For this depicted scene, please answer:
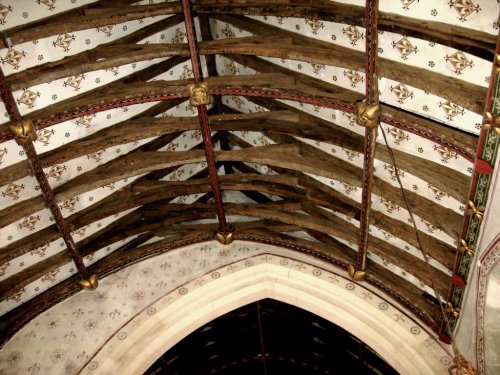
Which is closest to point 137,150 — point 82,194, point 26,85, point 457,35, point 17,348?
point 82,194

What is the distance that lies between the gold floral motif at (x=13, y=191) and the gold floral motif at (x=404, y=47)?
18.1 ft

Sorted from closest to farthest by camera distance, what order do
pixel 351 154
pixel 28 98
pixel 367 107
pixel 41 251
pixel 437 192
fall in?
pixel 367 107
pixel 28 98
pixel 437 192
pixel 351 154
pixel 41 251

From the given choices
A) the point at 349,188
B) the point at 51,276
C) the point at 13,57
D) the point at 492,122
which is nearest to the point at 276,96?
the point at 349,188

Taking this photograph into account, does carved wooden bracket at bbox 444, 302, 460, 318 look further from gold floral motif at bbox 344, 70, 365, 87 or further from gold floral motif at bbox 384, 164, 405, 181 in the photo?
gold floral motif at bbox 344, 70, 365, 87

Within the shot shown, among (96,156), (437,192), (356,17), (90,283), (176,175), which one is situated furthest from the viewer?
(176,175)

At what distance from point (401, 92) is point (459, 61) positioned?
984 mm

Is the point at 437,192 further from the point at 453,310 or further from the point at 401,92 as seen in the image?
the point at 453,310

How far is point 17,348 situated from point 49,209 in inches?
101

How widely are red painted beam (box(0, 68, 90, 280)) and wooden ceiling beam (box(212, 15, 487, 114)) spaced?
262 centimetres

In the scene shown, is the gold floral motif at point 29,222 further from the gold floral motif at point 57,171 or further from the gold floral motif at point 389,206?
the gold floral motif at point 389,206

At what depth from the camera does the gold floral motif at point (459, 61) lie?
6.02m

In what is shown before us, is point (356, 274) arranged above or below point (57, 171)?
below

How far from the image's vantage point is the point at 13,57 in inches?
278

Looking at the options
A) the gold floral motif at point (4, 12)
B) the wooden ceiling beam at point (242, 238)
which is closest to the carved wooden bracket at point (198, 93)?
the gold floral motif at point (4, 12)
